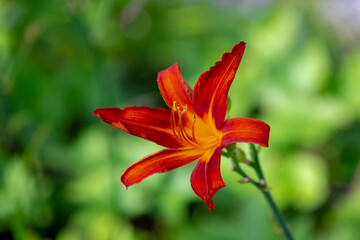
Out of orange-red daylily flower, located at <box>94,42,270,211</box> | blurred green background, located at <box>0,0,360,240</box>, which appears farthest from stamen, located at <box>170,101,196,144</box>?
blurred green background, located at <box>0,0,360,240</box>

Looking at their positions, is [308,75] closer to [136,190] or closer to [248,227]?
[248,227]

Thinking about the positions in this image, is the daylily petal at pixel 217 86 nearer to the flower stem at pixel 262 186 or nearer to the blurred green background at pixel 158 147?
the flower stem at pixel 262 186

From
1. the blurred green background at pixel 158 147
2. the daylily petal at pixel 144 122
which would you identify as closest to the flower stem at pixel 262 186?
the daylily petal at pixel 144 122

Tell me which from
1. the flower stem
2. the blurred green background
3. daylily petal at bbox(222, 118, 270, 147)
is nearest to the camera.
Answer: daylily petal at bbox(222, 118, 270, 147)

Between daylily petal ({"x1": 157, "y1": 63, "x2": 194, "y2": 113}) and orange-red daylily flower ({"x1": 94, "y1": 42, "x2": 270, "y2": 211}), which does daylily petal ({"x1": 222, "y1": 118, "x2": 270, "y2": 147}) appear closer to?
orange-red daylily flower ({"x1": 94, "y1": 42, "x2": 270, "y2": 211})

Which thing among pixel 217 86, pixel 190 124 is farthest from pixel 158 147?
pixel 217 86

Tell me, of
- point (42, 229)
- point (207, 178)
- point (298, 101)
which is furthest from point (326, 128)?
point (42, 229)
